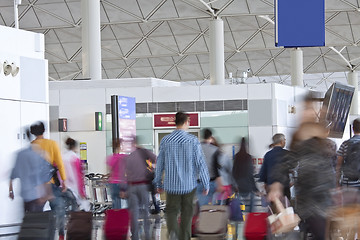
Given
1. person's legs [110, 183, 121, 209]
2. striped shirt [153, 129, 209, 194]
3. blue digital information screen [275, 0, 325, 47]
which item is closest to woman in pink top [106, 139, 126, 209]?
person's legs [110, 183, 121, 209]

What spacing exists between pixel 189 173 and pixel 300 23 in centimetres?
256

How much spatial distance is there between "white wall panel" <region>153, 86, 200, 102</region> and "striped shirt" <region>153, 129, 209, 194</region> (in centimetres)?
2047

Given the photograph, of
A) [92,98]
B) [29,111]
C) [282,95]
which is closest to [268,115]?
[282,95]

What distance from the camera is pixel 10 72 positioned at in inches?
712

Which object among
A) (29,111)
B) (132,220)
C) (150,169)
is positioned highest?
(29,111)

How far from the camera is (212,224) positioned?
11.1 metres

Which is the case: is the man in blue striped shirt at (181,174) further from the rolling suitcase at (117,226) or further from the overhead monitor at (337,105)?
the overhead monitor at (337,105)

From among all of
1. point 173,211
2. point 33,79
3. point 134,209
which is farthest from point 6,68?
point 173,211

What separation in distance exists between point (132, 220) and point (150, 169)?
949 millimetres

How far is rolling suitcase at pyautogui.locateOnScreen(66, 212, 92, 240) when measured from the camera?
1117 cm

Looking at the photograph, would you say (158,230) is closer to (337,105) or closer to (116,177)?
(116,177)

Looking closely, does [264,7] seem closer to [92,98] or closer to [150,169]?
[92,98]

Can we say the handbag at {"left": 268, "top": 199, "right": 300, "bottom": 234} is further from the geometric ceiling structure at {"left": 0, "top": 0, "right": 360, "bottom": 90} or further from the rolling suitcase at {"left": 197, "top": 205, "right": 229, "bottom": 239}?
the geometric ceiling structure at {"left": 0, "top": 0, "right": 360, "bottom": 90}

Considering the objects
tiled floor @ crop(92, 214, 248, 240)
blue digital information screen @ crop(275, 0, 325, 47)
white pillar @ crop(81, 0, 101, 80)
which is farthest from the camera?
white pillar @ crop(81, 0, 101, 80)
